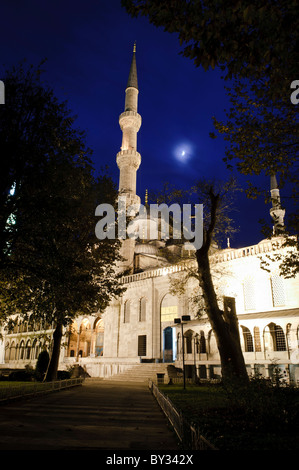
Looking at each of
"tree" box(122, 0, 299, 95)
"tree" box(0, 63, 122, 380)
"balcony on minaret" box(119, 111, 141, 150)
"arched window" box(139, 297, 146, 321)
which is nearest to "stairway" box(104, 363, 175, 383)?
"arched window" box(139, 297, 146, 321)

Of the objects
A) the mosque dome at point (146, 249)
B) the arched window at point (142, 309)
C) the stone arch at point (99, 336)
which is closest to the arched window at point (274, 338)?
the arched window at point (142, 309)

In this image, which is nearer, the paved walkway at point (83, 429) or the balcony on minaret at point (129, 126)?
the paved walkway at point (83, 429)

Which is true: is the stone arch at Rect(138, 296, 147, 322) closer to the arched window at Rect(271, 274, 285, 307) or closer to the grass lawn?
the arched window at Rect(271, 274, 285, 307)

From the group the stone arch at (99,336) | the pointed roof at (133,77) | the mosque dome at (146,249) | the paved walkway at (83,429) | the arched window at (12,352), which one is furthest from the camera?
the arched window at (12,352)

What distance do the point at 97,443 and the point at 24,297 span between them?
35.9ft

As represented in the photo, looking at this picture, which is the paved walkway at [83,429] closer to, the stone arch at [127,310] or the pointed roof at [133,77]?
the stone arch at [127,310]

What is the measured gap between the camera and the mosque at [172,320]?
930 inches

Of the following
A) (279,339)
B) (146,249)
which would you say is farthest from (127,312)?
(279,339)

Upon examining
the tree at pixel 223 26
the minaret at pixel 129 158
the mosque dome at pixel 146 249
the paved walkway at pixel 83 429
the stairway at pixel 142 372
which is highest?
the minaret at pixel 129 158

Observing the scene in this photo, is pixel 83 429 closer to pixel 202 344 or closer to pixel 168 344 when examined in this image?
pixel 202 344

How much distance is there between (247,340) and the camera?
85.6 feet
